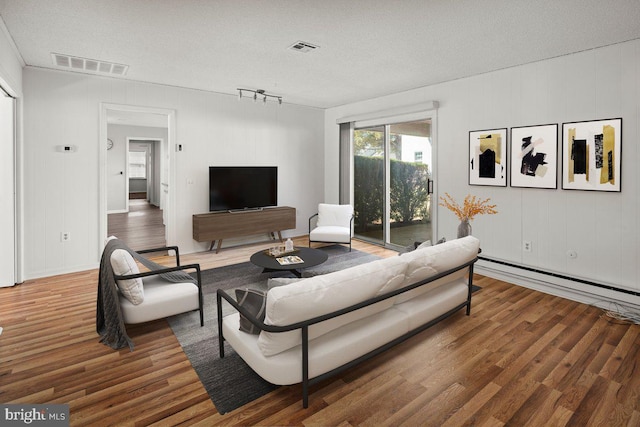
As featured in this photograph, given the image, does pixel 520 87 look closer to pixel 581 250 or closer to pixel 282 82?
pixel 581 250

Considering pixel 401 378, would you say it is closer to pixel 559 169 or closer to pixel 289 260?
pixel 289 260

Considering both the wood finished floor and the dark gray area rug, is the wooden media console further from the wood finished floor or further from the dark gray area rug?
the wood finished floor

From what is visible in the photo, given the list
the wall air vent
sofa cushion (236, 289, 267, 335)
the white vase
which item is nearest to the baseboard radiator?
the white vase

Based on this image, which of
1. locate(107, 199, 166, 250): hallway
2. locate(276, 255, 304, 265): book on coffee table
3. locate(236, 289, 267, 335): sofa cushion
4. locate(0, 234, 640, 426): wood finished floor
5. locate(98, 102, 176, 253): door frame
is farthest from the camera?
locate(107, 199, 166, 250): hallway

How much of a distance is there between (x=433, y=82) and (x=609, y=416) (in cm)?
444

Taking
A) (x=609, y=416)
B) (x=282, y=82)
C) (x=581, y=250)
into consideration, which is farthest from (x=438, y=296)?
(x=282, y=82)

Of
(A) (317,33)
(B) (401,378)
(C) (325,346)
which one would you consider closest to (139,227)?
(A) (317,33)

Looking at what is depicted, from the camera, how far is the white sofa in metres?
2.01

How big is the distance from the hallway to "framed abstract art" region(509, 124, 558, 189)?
5875mm

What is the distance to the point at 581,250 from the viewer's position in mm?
3936

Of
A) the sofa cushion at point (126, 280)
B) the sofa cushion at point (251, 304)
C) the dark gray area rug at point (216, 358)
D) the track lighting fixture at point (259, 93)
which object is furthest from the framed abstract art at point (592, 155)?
the sofa cushion at point (126, 280)

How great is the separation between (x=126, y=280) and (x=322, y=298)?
177cm

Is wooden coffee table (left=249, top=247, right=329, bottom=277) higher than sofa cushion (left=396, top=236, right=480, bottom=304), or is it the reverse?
sofa cushion (left=396, top=236, right=480, bottom=304)

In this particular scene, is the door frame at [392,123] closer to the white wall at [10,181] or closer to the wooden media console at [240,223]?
the wooden media console at [240,223]
